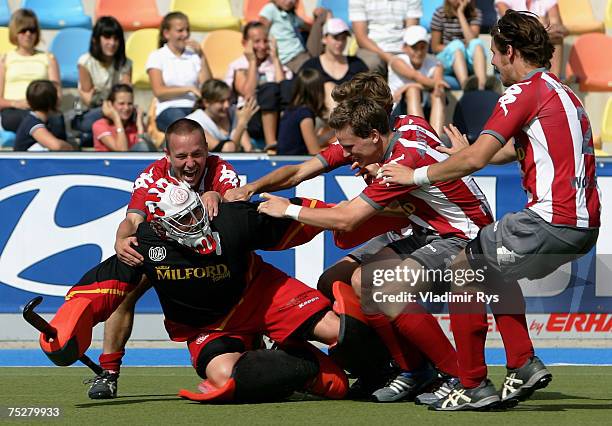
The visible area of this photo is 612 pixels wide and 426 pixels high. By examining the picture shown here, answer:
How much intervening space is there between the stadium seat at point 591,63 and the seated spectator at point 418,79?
5.94ft

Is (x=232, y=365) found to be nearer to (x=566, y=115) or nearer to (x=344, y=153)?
(x=344, y=153)

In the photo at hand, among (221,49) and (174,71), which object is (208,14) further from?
(174,71)

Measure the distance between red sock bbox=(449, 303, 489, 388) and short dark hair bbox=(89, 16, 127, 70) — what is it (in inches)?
246

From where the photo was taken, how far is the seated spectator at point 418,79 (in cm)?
Answer: 1085

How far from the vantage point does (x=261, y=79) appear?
11.4 metres

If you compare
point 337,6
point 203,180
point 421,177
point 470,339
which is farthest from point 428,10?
point 470,339

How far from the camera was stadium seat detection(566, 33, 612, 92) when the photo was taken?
12.3 meters

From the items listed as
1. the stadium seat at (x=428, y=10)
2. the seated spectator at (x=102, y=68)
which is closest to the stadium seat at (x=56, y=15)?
the seated spectator at (x=102, y=68)

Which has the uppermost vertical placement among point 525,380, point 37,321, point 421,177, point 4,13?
point 4,13

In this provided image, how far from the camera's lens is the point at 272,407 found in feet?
19.5

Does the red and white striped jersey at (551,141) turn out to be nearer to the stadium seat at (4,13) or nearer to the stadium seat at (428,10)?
the stadium seat at (428,10)

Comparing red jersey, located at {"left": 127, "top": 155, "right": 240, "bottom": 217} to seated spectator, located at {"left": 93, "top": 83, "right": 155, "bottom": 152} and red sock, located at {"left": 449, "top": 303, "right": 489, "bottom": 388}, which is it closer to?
red sock, located at {"left": 449, "top": 303, "right": 489, "bottom": 388}

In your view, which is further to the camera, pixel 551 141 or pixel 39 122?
pixel 39 122

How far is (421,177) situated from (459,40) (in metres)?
6.49
